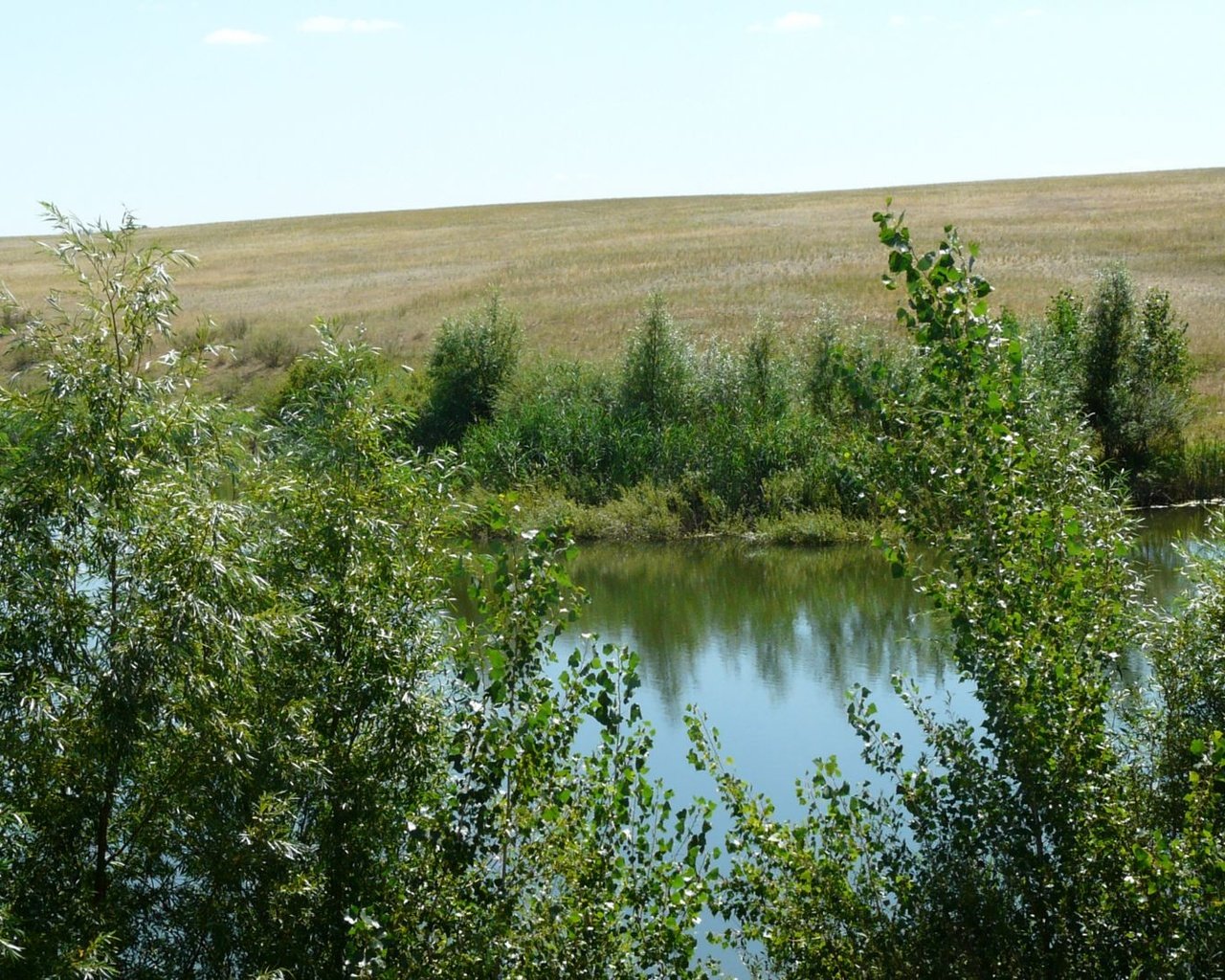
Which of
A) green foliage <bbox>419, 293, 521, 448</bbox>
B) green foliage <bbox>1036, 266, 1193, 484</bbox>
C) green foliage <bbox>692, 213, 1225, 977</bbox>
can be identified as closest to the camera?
green foliage <bbox>692, 213, 1225, 977</bbox>

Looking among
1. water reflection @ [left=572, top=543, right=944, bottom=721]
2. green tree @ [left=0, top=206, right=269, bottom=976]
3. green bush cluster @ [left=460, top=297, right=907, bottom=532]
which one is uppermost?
green tree @ [left=0, top=206, right=269, bottom=976]

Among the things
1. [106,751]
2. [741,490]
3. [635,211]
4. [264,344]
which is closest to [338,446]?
[106,751]

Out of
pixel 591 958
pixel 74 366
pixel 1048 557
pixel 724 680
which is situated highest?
pixel 74 366

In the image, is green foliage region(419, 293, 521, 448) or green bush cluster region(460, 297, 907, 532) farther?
green foliage region(419, 293, 521, 448)

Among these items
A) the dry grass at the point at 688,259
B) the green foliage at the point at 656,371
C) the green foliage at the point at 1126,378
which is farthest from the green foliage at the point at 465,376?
the green foliage at the point at 1126,378

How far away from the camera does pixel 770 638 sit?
944 inches

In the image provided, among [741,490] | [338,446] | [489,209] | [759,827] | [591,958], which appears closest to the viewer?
[591,958]

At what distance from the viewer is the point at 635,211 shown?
81.8 meters

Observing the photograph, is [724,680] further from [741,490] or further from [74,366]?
[74,366]

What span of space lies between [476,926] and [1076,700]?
3.36 meters

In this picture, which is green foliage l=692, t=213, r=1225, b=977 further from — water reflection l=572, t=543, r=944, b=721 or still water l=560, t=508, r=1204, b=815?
water reflection l=572, t=543, r=944, b=721

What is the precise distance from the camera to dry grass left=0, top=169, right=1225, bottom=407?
154ft

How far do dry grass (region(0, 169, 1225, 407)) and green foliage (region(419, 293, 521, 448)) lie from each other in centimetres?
471

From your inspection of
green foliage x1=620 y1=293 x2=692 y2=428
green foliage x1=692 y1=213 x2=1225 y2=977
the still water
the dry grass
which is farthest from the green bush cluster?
green foliage x1=692 y1=213 x2=1225 y2=977
